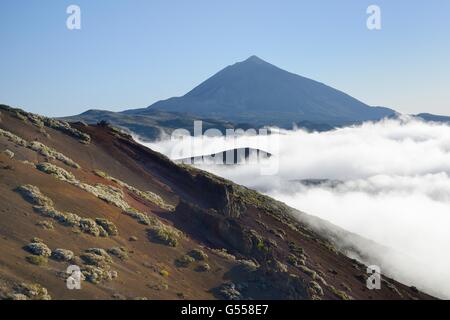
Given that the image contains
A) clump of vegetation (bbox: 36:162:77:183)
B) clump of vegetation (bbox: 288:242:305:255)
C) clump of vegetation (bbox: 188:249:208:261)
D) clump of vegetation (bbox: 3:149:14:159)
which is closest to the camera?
clump of vegetation (bbox: 188:249:208:261)

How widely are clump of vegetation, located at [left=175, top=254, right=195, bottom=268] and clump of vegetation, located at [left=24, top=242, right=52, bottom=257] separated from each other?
874 cm

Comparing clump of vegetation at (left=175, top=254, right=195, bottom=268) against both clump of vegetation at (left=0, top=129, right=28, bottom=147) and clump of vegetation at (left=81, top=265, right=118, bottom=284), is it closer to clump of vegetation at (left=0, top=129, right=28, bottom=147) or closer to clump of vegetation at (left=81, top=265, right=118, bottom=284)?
clump of vegetation at (left=81, top=265, right=118, bottom=284)

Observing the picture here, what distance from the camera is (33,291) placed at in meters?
20.6

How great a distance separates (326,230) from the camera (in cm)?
8050

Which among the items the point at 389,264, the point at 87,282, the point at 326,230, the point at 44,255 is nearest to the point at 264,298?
the point at 87,282

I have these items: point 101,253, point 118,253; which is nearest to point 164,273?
point 118,253

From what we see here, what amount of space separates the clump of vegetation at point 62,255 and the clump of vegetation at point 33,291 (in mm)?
3258

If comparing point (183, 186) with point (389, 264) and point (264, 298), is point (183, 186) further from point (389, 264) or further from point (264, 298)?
point (389, 264)

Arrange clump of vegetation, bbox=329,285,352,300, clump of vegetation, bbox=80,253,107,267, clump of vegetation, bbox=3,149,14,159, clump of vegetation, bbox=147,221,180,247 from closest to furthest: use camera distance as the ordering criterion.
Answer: clump of vegetation, bbox=80,253,107,267 → clump of vegetation, bbox=147,221,180,247 → clump of vegetation, bbox=329,285,352,300 → clump of vegetation, bbox=3,149,14,159

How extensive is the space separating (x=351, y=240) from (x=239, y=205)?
38.0 m

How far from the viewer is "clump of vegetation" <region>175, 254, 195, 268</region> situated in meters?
30.3

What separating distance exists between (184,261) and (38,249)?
984cm

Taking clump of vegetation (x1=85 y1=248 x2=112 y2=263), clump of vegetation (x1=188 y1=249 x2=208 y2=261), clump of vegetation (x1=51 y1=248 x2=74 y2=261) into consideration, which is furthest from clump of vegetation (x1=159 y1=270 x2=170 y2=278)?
clump of vegetation (x1=51 y1=248 x2=74 y2=261)

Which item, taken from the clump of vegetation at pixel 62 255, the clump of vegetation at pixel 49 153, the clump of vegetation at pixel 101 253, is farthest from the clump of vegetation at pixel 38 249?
the clump of vegetation at pixel 49 153
